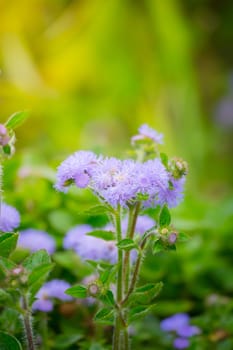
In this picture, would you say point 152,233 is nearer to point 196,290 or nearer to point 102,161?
point 102,161

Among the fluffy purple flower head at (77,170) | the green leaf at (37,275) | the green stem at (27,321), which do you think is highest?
the fluffy purple flower head at (77,170)

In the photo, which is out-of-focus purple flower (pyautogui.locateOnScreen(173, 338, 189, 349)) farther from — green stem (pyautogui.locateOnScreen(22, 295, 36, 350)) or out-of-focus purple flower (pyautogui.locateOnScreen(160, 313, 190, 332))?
green stem (pyautogui.locateOnScreen(22, 295, 36, 350))

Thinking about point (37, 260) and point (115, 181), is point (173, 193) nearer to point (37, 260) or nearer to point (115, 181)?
point (115, 181)

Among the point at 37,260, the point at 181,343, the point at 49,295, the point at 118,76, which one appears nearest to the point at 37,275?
the point at 37,260

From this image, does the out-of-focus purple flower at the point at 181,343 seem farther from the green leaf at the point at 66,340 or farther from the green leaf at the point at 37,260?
the green leaf at the point at 37,260

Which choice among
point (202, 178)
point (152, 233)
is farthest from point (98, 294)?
point (202, 178)

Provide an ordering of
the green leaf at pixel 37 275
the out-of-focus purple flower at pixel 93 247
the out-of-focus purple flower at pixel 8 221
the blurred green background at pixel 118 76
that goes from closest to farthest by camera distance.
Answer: the green leaf at pixel 37 275 < the out-of-focus purple flower at pixel 8 221 < the out-of-focus purple flower at pixel 93 247 < the blurred green background at pixel 118 76

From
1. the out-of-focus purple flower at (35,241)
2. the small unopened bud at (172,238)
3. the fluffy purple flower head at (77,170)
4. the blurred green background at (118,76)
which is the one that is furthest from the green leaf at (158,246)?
the blurred green background at (118,76)
